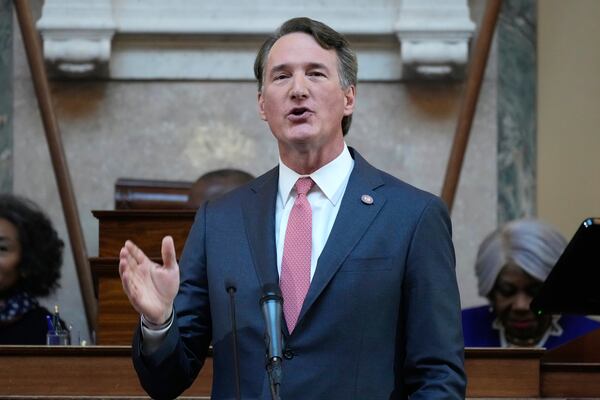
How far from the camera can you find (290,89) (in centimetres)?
353

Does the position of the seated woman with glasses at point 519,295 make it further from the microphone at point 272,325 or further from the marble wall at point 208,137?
the microphone at point 272,325

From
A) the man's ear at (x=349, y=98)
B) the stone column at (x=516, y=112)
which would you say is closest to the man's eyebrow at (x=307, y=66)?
the man's ear at (x=349, y=98)

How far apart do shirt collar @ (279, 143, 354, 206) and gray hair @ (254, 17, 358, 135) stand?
0.20 metres

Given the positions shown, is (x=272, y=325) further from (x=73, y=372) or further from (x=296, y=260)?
(x=73, y=372)

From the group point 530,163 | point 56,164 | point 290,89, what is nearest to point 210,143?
point 56,164

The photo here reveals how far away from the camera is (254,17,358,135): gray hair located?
142 inches

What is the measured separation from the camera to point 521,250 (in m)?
6.00

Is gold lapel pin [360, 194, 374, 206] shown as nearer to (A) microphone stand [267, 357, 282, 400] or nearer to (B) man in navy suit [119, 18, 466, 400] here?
(B) man in navy suit [119, 18, 466, 400]

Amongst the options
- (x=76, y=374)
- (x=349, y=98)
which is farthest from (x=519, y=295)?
(x=349, y=98)

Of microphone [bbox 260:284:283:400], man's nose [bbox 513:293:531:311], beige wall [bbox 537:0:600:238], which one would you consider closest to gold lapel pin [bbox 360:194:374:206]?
microphone [bbox 260:284:283:400]

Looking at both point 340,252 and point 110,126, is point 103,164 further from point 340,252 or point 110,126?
point 340,252

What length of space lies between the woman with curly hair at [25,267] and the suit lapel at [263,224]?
225 cm

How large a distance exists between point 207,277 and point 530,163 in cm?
388

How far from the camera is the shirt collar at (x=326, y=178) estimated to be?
356 cm
